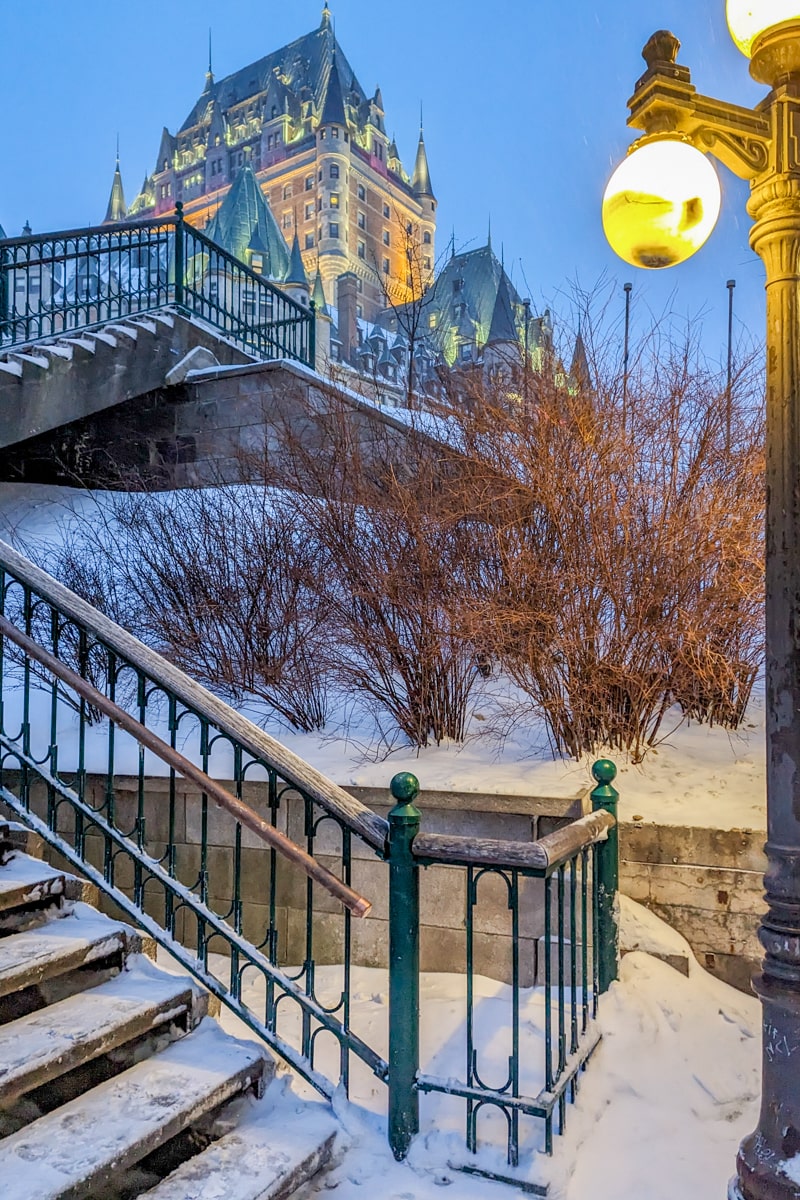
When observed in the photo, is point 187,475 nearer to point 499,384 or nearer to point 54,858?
point 499,384

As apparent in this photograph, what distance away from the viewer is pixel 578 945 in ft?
12.8

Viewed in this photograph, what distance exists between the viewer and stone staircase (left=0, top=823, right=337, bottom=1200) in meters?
2.46

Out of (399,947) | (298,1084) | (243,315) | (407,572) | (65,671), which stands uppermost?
(243,315)

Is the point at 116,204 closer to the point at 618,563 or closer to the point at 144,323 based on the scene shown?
the point at 144,323

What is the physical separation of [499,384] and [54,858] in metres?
4.20

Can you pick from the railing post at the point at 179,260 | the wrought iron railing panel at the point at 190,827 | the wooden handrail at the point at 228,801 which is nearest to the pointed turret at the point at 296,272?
the railing post at the point at 179,260

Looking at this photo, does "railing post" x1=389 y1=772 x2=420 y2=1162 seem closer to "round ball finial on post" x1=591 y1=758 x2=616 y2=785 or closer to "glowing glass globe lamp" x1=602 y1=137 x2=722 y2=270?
"round ball finial on post" x1=591 y1=758 x2=616 y2=785

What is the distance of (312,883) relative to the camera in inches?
141

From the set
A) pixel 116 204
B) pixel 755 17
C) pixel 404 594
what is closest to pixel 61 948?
pixel 404 594

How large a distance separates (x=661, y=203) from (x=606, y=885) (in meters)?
2.83

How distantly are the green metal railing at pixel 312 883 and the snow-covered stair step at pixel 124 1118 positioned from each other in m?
0.21

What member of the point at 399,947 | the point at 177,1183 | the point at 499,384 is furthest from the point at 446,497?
the point at 177,1183

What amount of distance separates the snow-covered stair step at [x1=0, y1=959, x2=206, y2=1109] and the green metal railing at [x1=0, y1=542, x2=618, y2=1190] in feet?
0.44

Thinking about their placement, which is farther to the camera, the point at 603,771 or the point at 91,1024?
the point at 603,771
